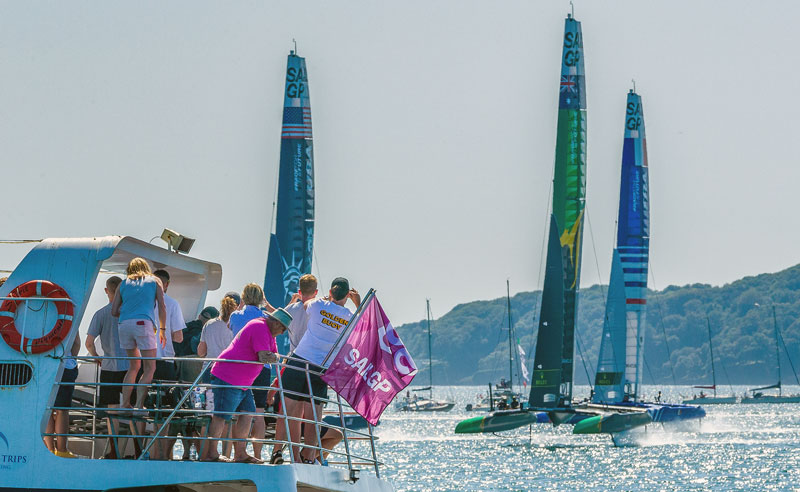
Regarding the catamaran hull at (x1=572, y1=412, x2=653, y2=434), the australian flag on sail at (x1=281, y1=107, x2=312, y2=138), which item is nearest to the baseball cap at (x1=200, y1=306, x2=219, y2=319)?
the australian flag on sail at (x1=281, y1=107, x2=312, y2=138)

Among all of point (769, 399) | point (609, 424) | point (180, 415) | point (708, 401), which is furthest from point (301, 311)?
point (769, 399)

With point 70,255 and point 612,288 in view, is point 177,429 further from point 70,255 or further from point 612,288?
point 612,288

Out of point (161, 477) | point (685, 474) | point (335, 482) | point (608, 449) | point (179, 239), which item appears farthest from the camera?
point (608, 449)

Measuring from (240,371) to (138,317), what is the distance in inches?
35.1

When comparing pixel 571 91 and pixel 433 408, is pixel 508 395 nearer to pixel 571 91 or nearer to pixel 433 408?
pixel 571 91

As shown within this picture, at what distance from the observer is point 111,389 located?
1099 cm

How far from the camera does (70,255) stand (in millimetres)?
10391

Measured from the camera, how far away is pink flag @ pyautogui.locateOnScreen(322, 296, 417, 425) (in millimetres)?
11047

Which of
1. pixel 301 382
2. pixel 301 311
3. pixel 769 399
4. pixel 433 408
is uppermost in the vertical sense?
pixel 769 399

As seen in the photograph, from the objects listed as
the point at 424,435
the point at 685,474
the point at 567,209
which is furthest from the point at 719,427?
the point at 685,474

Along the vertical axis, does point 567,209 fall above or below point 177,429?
above

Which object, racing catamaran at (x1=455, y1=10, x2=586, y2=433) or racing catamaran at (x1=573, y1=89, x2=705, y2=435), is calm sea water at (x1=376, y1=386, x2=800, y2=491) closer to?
racing catamaran at (x1=455, y1=10, x2=586, y2=433)

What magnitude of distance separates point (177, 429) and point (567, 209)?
184 ft

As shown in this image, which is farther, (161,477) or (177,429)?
(177,429)
